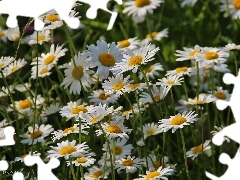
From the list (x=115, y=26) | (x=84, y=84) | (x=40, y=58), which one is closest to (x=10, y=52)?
(x=115, y=26)

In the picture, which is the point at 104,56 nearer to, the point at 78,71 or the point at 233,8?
the point at 78,71

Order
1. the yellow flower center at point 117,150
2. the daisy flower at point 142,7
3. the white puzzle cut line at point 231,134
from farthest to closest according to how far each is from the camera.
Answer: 1. the daisy flower at point 142,7
2. the yellow flower center at point 117,150
3. the white puzzle cut line at point 231,134

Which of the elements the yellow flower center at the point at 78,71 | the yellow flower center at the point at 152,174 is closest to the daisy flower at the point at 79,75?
the yellow flower center at the point at 78,71

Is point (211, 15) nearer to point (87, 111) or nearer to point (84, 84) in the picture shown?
point (84, 84)

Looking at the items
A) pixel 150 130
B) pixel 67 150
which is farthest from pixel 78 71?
pixel 67 150

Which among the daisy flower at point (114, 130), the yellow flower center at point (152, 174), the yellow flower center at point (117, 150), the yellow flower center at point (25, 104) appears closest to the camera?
the yellow flower center at point (152, 174)

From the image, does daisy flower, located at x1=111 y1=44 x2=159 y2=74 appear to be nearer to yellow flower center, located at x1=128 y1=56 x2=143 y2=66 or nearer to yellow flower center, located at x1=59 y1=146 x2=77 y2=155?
yellow flower center, located at x1=128 y1=56 x2=143 y2=66

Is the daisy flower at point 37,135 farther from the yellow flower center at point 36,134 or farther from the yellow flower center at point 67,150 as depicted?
the yellow flower center at point 67,150
